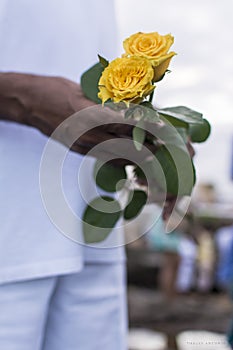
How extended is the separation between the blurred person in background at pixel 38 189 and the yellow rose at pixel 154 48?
4.8 inches

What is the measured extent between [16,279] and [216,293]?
3.47 meters

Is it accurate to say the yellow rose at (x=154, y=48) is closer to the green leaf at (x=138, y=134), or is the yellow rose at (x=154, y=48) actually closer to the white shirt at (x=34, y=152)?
the green leaf at (x=138, y=134)

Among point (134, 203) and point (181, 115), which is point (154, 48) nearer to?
point (181, 115)

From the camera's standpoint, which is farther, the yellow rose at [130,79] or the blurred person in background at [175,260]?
→ the blurred person in background at [175,260]

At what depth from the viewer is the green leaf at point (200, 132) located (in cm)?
69

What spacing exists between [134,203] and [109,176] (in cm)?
6

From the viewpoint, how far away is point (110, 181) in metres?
0.73

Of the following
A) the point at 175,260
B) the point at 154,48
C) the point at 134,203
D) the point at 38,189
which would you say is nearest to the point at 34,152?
the point at 38,189

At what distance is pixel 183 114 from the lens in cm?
63

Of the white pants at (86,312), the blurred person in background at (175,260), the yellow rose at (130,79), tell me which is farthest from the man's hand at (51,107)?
the blurred person in background at (175,260)

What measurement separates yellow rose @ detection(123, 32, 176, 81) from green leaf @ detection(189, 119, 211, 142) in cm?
12

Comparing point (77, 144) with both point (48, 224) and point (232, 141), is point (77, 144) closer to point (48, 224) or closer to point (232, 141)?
point (48, 224)

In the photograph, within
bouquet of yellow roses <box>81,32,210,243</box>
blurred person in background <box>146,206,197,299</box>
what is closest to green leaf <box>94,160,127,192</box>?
bouquet of yellow roses <box>81,32,210,243</box>

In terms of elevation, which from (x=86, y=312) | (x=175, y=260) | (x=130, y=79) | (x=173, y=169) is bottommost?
(x=175, y=260)
